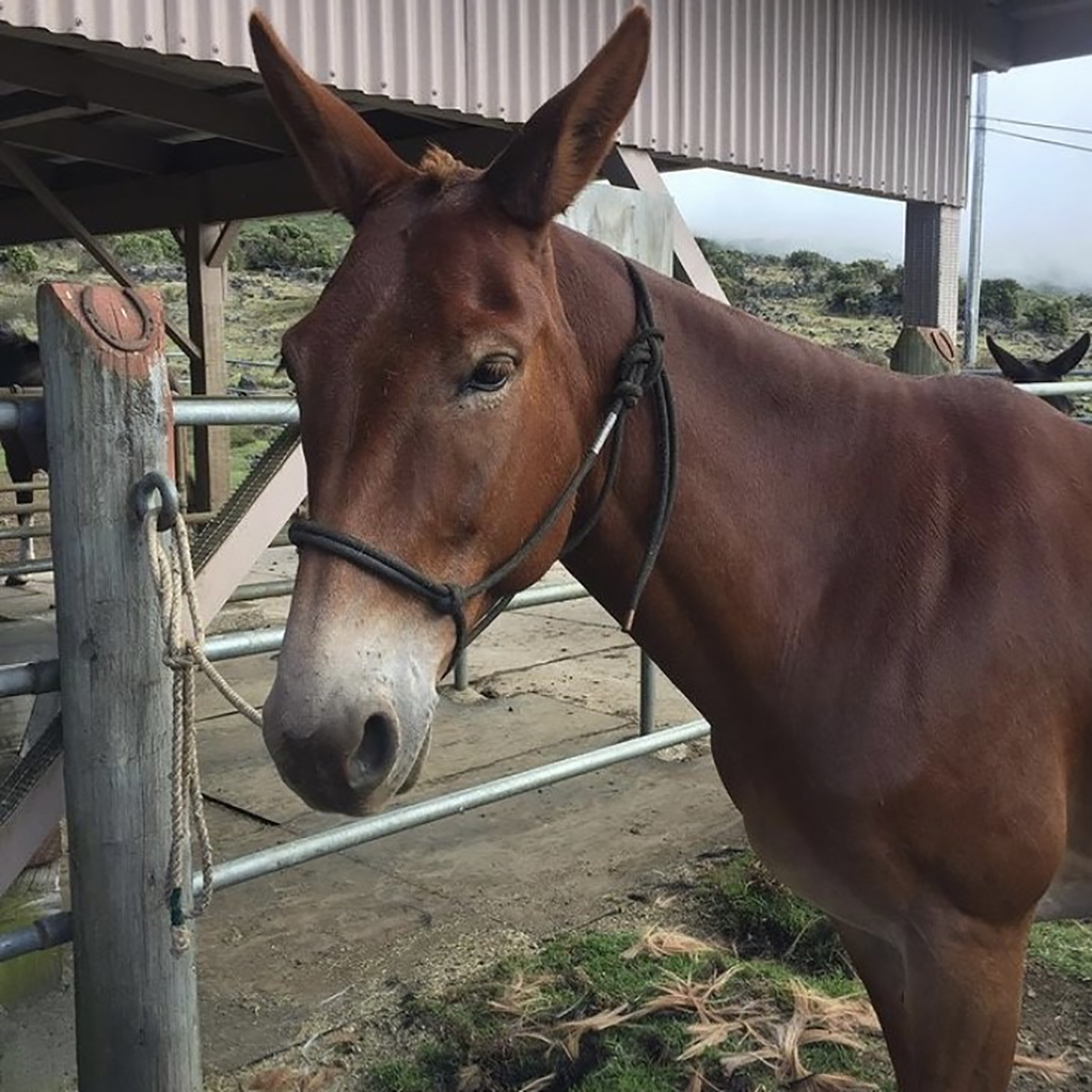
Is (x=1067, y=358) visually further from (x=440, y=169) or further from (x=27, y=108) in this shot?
(x=27, y=108)

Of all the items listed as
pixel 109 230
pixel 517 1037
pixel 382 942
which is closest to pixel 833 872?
pixel 517 1037

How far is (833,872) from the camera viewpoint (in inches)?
76.7

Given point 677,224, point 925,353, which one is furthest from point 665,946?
point 925,353

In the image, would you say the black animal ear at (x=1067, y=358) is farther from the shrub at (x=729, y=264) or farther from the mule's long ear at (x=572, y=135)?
the shrub at (x=729, y=264)

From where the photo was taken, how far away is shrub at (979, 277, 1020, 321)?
38.9 m

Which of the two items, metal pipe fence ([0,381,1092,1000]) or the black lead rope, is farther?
metal pipe fence ([0,381,1092,1000])

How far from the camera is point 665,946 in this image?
321 centimetres

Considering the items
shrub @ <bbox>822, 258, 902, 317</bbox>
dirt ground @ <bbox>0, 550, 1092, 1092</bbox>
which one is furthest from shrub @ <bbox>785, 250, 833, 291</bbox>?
dirt ground @ <bbox>0, 550, 1092, 1092</bbox>

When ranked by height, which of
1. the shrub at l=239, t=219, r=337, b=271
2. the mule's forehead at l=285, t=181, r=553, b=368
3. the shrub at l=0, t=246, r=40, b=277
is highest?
the shrub at l=239, t=219, r=337, b=271

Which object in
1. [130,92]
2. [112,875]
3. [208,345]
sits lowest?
[112,875]

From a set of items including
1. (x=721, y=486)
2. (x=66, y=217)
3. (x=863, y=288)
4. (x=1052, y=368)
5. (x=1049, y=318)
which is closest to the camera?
(x=721, y=486)

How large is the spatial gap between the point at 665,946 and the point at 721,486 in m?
1.80

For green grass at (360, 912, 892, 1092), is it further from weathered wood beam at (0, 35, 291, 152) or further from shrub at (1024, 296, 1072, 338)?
shrub at (1024, 296, 1072, 338)

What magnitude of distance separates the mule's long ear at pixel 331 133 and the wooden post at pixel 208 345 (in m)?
6.88
